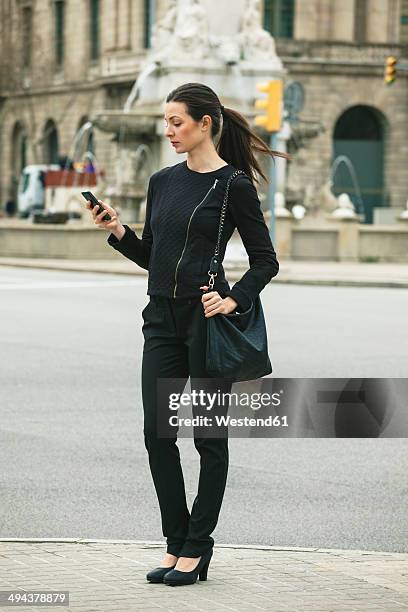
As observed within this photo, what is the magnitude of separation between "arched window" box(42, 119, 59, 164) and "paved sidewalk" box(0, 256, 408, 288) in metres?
52.5

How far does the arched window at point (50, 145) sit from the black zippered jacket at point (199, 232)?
277 ft

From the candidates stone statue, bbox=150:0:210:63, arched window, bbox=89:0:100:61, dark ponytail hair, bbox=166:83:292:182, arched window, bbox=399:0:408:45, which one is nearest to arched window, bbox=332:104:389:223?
arched window, bbox=399:0:408:45

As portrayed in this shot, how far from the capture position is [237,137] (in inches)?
262

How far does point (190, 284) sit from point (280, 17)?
70.0 metres

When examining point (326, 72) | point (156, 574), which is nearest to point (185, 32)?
point (156, 574)

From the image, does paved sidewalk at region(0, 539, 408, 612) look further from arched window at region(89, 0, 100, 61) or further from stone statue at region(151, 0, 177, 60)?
arched window at region(89, 0, 100, 61)

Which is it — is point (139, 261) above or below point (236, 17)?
below

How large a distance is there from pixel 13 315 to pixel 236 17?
19944 millimetres

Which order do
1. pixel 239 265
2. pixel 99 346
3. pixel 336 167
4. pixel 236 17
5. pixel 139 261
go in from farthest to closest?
Result: pixel 336 167, pixel 236 17, pixel 239 265, pixel 99 346, pixel 139 261

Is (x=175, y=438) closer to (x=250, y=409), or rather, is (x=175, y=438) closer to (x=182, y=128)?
(x=250, y=409)

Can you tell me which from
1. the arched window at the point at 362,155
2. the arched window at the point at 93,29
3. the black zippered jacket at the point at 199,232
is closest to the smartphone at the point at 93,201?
the black zippered jacket at the point at 199,232

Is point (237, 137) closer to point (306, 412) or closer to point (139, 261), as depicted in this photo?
point (139, 261)

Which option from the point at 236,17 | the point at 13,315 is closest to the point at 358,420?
the point at 13,315

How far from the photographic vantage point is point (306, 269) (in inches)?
1346
